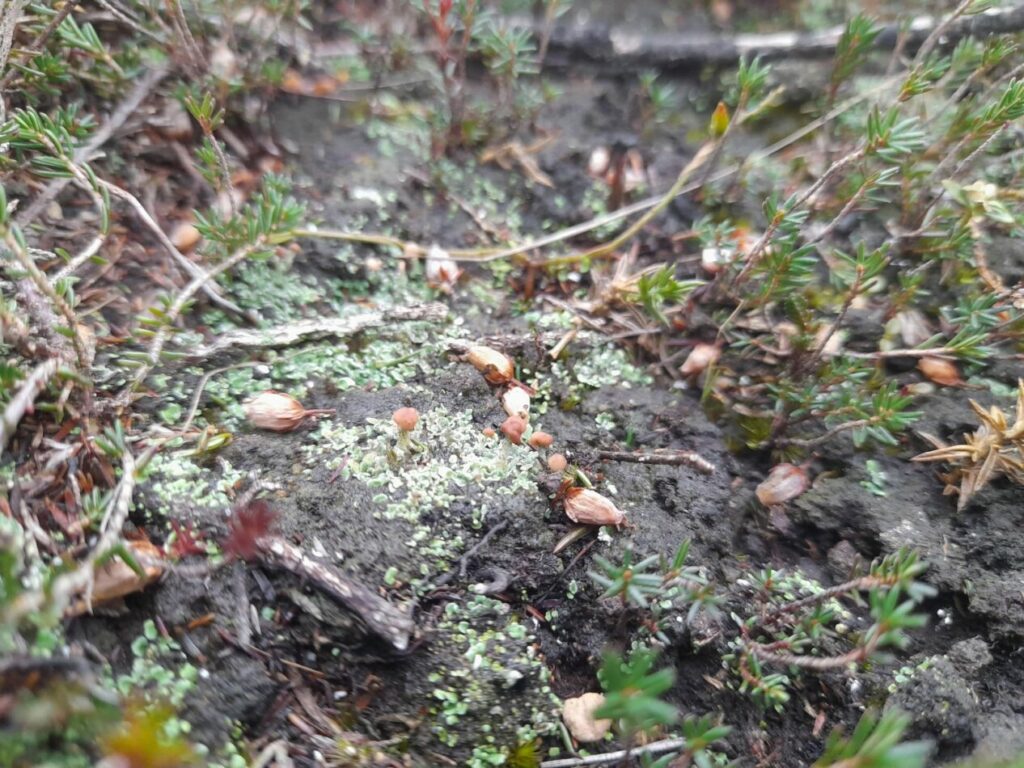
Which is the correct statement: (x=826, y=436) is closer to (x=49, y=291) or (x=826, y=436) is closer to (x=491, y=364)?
(x=491, y=364)

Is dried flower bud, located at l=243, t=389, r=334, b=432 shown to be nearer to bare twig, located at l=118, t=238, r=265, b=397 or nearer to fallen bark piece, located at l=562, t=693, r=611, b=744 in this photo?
bare twig, located at l=118, t=238, r=265, b=397

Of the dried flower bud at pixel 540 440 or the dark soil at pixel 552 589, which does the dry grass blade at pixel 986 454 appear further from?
the dried flower bud at pixel 540 440

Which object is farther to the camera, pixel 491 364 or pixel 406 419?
pixel 491 364

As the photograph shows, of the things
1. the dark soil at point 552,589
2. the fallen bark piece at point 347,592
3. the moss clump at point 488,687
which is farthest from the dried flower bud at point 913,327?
the fallen bark piece at point 347,592

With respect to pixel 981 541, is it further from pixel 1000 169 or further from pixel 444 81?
pixel 444 81

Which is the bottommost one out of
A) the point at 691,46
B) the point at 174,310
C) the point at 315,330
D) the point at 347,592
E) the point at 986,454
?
the point at 347,592

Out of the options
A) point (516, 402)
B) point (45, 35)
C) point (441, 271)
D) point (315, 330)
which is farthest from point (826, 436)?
point (45, 35)

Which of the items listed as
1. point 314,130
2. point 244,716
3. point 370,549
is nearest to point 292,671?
point 244,716
